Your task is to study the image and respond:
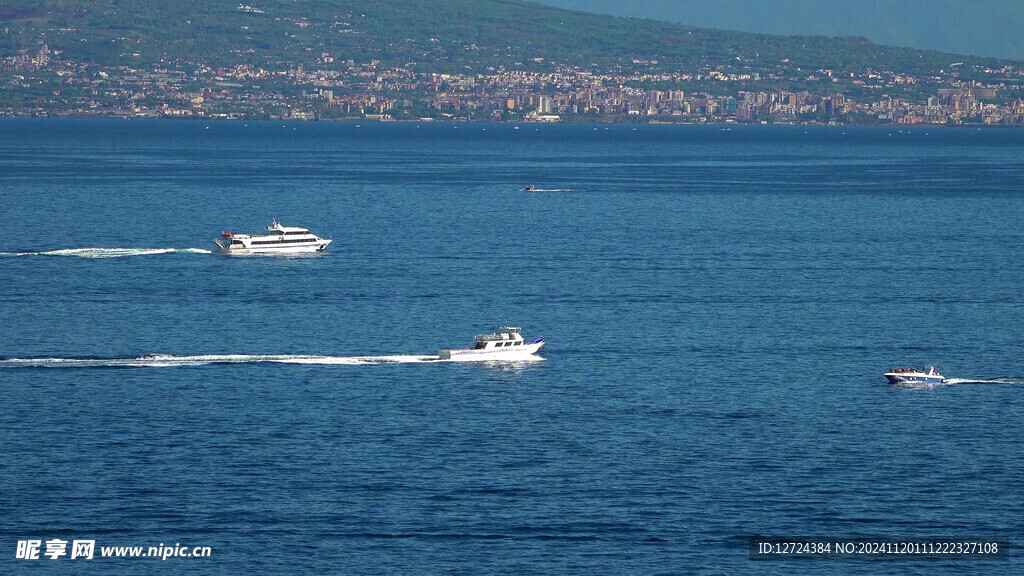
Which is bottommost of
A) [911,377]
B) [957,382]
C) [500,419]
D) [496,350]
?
[500,419]

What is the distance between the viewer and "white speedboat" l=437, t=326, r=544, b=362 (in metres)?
108

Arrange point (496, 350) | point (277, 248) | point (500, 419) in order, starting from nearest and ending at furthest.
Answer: point (500, 419) < point (496, 350) < point (277, 248)

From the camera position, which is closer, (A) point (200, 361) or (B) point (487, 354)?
(A) point (200, 361)

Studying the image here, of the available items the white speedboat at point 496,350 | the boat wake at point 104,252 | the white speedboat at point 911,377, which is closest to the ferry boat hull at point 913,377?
the white speedboat at point 911,377

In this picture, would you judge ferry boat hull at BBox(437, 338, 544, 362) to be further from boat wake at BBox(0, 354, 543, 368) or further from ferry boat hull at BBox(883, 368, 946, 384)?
ferry boat hull at BBox(883, 368, 946, 384)

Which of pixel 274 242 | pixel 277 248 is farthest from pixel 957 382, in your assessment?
pixel 274 242

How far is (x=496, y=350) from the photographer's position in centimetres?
10794

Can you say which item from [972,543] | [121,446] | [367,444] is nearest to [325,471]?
[367,444]

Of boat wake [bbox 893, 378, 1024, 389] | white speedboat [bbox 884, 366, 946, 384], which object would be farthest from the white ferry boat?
boat wake [bbox 893, 378, 1024, 389]

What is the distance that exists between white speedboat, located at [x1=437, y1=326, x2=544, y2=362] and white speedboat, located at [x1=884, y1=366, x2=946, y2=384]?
1053 inches

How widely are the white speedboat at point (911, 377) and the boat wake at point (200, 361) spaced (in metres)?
26.6

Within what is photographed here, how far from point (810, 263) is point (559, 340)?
59.8m

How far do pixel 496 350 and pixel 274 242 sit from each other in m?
72.3

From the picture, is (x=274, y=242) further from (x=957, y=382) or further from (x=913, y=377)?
(x=957, y=382)
